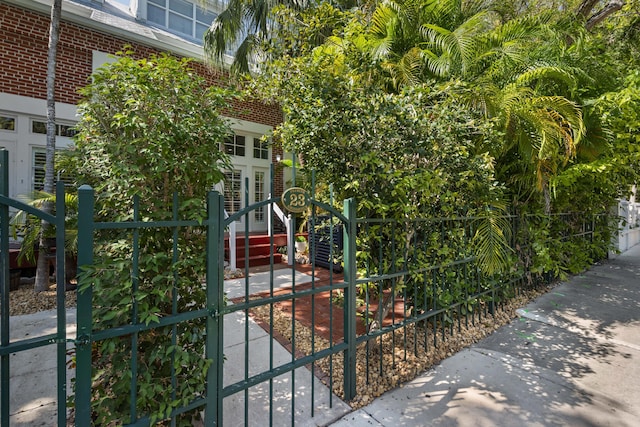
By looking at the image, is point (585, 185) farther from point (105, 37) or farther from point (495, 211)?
point (105, 37)

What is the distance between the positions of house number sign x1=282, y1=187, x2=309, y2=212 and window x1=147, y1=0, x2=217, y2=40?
8.41 meters

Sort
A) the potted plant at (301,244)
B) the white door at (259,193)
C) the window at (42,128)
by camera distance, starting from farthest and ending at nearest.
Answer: the white door at (259,193) < the potted plant at (301,244) < the window at (42,128)

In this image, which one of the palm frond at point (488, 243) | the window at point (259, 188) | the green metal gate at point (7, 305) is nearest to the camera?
the green metal gate at point (7, 305)

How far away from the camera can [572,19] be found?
16.9ft

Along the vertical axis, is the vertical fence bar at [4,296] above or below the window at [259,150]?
below

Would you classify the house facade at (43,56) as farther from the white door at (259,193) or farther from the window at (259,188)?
the window at (259,188)

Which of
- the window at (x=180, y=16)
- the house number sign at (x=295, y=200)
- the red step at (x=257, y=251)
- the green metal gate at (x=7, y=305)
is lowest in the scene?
the red step at (x=257, y=251)

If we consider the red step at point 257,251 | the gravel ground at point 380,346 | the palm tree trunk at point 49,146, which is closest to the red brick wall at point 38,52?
the palm tree trunk at point 49,146

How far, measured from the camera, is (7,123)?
5.83 m

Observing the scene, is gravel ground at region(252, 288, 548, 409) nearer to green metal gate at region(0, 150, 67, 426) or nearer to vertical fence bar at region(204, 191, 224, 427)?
vertical fence bar at region(204, 191, 224, 427)

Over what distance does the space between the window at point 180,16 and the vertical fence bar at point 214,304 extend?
8.63 m

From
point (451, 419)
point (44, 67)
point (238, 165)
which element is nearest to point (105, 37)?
point (44, 67)

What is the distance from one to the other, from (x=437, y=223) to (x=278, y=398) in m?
2.12

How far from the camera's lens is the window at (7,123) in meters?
5.78
